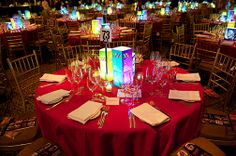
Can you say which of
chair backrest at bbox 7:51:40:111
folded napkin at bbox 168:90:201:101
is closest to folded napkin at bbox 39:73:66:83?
chair backrest at bbox 7:51:40:111

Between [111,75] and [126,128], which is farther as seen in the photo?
[111,75]

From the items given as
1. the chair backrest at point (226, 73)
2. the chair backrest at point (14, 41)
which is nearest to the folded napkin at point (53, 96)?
the chair backrest at point (226, 73)

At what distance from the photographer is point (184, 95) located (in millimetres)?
1996

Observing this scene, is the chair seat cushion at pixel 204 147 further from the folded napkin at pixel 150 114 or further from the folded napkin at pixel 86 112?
the folded napkin at pixel 86 112

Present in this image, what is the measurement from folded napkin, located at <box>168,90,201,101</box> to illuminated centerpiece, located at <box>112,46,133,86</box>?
424 mm

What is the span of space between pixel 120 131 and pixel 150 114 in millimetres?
294

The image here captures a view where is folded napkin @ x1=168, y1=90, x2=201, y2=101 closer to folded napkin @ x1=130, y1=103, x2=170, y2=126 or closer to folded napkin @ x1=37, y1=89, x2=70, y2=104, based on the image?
folded napkin @ x1=130, y1=103, x2=170, y2=126

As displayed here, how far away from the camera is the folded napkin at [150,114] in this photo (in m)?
1.64

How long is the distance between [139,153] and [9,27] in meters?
5.39

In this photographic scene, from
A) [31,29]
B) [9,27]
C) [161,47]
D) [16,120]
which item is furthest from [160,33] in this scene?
[16,120]

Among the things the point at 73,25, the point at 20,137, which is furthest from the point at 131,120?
the point at 73,25

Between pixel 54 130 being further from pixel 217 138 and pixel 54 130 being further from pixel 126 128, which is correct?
pixel 217 138

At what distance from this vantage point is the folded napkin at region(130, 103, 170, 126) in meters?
1.64

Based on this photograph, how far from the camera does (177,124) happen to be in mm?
1696
